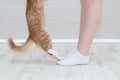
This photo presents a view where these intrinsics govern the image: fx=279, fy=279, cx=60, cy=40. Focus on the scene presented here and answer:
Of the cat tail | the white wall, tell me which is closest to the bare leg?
the cat tail

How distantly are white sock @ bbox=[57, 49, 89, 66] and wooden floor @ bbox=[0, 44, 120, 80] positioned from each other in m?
0.04

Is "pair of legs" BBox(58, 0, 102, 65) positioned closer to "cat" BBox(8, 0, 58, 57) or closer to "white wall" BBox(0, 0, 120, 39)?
"cat" BBox(8, 0, 58, 57)

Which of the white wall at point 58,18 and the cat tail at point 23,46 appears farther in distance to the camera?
the white wall at point 58,18

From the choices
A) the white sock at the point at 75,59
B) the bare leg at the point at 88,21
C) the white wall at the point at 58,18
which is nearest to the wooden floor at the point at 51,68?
the white sock at the point at 75,59

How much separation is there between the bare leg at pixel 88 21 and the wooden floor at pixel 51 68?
146 mm

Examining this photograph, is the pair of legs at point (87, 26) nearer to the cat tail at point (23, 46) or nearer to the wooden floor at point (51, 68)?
the wooden floor at point (51, 68)

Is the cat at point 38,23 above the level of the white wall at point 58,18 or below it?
above

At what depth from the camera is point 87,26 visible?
5.96ft

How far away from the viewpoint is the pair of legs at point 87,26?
1787mm

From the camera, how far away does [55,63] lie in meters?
1.90

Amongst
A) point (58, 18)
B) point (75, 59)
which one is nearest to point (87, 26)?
point (75, 59)

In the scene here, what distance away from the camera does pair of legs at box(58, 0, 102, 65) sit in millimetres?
1787

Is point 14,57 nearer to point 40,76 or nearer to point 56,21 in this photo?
point 40,76

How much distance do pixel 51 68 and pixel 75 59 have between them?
0.59 ft
